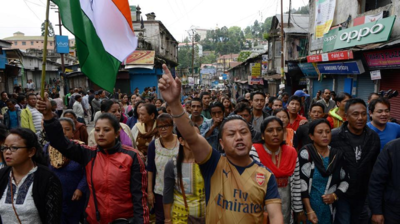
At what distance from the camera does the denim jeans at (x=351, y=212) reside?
11.7ft

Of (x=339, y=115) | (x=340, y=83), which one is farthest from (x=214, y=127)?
(x=340, y=83)

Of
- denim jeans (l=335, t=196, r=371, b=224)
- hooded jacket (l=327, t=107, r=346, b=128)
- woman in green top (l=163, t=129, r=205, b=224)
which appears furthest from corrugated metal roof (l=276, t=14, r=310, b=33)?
woman in green top (l=163, t=129, r=205, b=224)

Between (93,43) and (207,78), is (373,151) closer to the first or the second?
(93,43)

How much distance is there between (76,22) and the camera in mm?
2957

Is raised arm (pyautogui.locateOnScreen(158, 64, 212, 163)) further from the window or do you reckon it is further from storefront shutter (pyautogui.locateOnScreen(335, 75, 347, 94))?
storefront shutter (pyautogui.locateOnScreen(335, 75, 347, 94))

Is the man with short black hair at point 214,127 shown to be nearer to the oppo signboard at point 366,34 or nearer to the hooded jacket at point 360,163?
the hooded jacket at point 360,163

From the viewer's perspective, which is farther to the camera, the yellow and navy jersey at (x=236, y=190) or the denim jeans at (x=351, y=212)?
the denim jeans at (x=351, y=212)


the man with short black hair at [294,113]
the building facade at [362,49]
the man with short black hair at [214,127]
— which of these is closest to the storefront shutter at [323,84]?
the building facade at [362,49]

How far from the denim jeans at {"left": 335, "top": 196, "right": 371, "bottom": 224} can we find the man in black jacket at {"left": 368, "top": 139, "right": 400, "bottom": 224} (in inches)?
16.4

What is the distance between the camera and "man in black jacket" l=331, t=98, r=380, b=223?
359 cm

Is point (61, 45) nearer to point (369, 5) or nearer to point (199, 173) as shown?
point (369, 5)

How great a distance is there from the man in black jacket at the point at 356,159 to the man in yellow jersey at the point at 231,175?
1.99 metres

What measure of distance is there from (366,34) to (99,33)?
428 inches

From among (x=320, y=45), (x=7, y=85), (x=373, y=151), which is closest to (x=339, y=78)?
(x=320, y=45)
